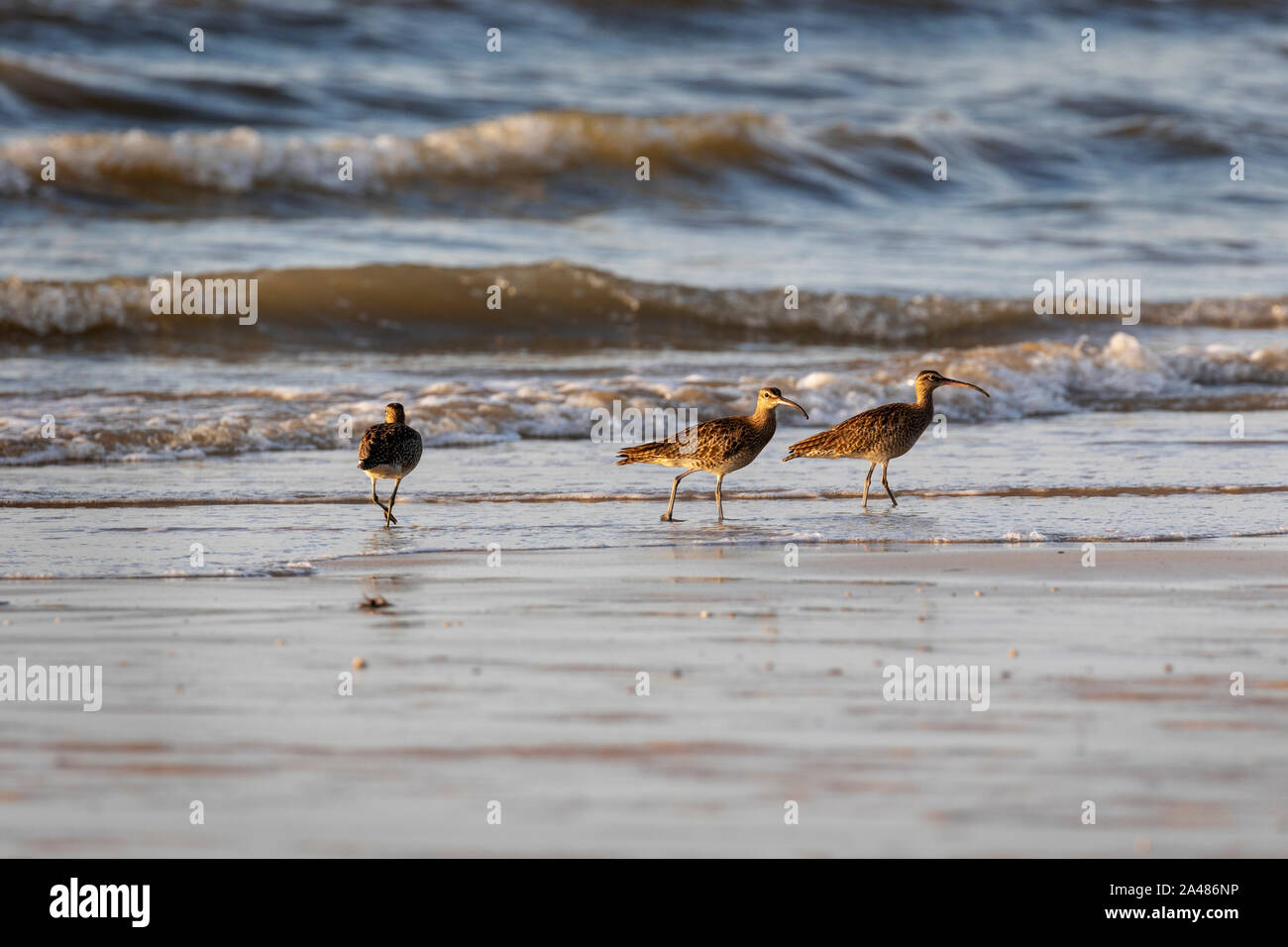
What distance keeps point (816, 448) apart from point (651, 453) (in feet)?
3.33

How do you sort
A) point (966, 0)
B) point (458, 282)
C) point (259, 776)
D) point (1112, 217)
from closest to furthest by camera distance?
point (259, 776) → point (458, 282) → point (1112, 217) → point (966, 0)

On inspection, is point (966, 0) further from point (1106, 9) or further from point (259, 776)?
point (259, 776)

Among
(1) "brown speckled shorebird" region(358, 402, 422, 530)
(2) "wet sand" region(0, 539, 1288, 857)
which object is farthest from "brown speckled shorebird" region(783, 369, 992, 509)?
(2) "wet sand" region(0, 539, 1288, 857)

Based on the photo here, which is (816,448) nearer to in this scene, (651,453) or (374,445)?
(651,453)

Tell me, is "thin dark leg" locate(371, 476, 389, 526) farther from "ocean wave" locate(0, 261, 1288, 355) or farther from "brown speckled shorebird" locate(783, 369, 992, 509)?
"ocean wave" locate(0, 261, 1288, 355)

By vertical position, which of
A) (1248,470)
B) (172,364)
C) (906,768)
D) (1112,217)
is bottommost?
(906,768)

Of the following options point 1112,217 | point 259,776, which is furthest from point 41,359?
point 1112,217

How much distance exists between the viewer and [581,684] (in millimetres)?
5379

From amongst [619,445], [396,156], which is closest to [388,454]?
[619,445]

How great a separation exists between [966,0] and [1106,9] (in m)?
3.11

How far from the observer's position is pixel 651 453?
986 cm

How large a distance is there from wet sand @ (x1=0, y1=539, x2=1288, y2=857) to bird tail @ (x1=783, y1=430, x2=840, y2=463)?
2.70m

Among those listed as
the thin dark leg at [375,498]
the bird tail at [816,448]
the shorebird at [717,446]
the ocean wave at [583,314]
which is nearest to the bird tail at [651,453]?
the shorebird at [717,446]

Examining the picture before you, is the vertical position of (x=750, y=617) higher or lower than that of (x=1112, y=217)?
lower
